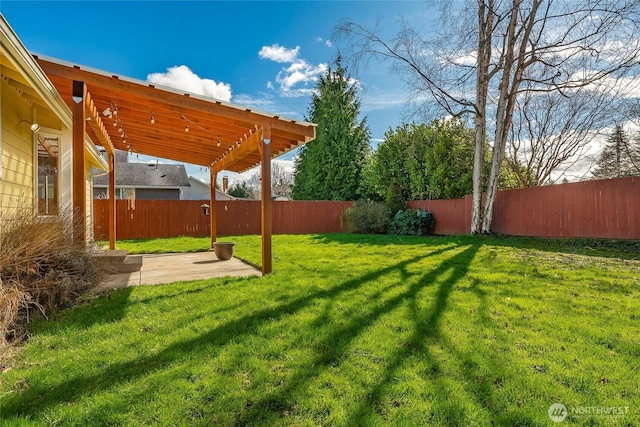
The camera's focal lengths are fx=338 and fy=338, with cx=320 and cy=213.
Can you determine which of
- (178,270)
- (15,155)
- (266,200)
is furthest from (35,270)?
(266,200)

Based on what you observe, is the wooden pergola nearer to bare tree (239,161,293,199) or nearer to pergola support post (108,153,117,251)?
pergola support post (108,153,117,251)

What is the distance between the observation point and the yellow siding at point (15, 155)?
399cm

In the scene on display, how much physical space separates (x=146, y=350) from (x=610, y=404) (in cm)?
319

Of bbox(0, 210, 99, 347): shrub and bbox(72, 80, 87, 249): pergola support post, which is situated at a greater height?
bbox(72, 80, 87, 249): pergola support post

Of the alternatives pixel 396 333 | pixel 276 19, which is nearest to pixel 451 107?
pixel 276 19

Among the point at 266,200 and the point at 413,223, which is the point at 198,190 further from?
the point at 266,200

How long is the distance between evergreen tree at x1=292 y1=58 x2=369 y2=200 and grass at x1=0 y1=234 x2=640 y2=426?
1664cm

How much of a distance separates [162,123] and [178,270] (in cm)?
274

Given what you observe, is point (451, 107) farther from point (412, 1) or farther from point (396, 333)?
point (396, 333)

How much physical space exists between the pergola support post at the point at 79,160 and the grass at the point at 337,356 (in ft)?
3.22

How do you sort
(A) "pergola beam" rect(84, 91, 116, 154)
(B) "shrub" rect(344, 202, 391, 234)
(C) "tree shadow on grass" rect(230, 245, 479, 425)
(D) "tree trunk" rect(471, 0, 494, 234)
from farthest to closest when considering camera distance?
(B) "shrub" rect(344, 202, 391, 234) < (D) "tree trunk" rect(471, 0, 494, 234) < (A) "pergola beam" rect(84, 91, 116, 154) < (C) "tree shadow on grass" rect(230, 245, 479, 425)

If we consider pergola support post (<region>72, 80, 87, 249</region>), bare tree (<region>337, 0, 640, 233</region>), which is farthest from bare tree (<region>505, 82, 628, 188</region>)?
pergola support post (<region>72, 80, 87, 249</region>)

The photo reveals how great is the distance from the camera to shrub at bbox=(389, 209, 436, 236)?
13.5 meters

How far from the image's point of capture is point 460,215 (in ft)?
41.5
